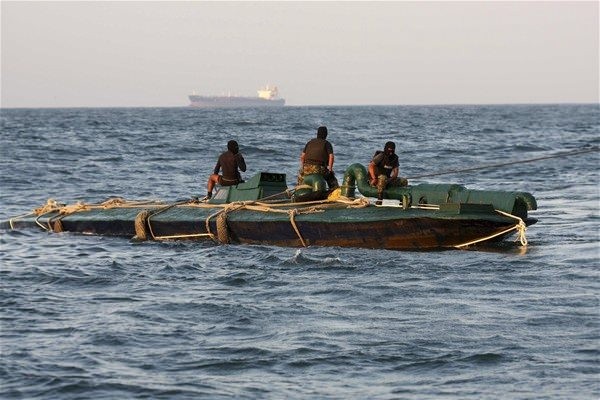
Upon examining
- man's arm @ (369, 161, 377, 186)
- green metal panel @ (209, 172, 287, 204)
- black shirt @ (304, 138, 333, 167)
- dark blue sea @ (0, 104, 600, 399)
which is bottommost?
dark blue sea @ (0, 104, 600, 399)

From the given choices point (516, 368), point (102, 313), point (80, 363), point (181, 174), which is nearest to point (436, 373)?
point (516, 368)

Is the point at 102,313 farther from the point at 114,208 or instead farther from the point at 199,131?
the point at 199,131

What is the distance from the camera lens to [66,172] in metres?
34.6

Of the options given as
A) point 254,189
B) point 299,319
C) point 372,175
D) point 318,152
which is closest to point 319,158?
point 318,152

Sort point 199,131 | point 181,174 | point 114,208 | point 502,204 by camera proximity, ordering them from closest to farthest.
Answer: point 502,204
point 114,208
point 181,174
point 199,131

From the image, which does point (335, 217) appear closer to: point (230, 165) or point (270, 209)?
point (270, 209)

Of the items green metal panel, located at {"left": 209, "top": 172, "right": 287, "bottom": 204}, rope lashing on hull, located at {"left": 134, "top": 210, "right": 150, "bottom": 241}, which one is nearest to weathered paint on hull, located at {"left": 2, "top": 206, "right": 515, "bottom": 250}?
rope lashing on hull, located at {"left": 134, "top": 210, "right": 150, "bottom": 241}

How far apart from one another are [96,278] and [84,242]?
15.3 ft

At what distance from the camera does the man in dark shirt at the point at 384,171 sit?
17.4 meters

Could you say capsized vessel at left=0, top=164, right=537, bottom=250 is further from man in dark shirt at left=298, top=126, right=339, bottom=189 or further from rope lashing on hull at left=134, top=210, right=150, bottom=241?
man in dark shirt at left=298, top=126, right=339, bottom=189

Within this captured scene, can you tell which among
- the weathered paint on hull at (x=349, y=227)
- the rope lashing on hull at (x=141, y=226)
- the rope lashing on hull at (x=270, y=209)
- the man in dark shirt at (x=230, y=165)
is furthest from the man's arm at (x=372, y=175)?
the rope lashing on hull at (x=141, y=226)

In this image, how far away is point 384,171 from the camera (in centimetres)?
1758

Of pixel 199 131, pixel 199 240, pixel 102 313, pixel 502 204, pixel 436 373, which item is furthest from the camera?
pixel 199 131

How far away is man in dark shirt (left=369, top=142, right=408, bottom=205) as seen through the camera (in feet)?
57.0
